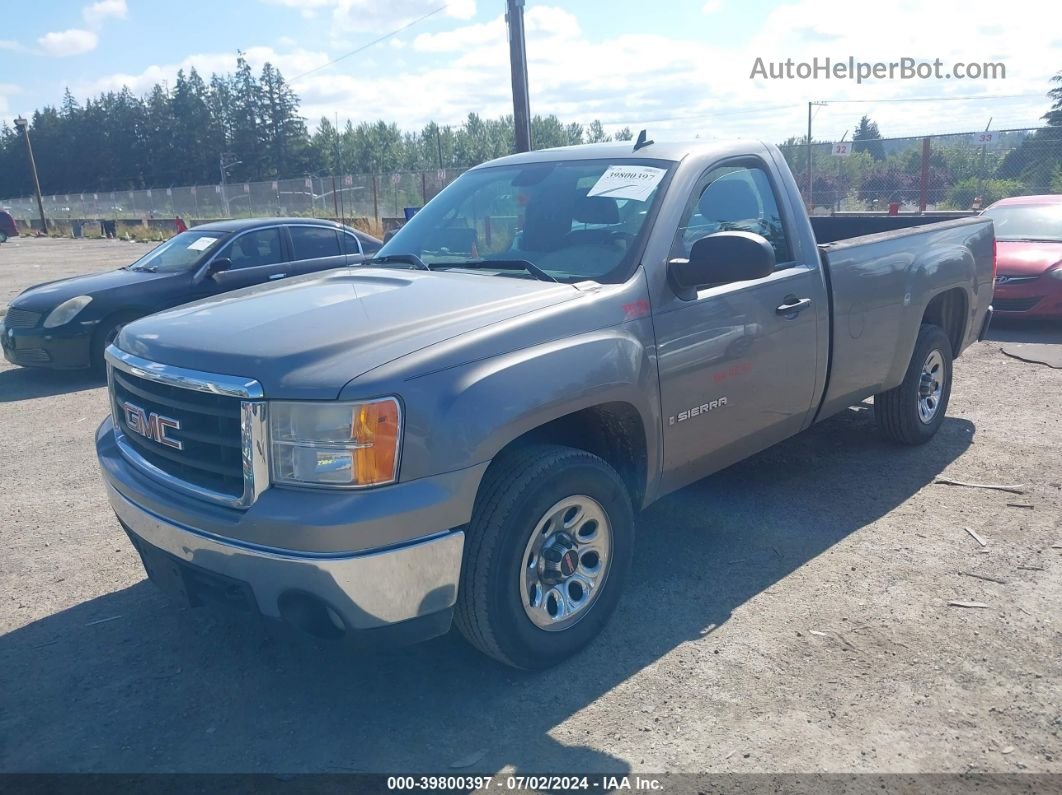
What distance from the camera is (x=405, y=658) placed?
350 cm

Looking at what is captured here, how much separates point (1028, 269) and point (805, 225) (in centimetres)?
641

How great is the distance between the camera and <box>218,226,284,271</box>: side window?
945 centimetres

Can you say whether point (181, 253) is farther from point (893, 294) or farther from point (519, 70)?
point (893, 294)

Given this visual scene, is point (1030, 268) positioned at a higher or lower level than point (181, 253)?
lower

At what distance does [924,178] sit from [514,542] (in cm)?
1728

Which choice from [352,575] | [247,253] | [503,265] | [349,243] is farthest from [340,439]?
[349,243]

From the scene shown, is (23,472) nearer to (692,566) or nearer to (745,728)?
(692,566)

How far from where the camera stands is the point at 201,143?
92125 millimetres

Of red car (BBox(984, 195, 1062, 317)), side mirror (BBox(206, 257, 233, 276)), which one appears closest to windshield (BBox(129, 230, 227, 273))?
side mirror (BBox(206, 257, 233, 276))

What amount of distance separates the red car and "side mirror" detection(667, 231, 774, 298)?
21.5ft

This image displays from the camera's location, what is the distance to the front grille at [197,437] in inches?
114

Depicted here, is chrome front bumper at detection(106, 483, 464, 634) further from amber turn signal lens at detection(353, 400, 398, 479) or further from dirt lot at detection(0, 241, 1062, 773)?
dirt lot at detection(0, 241, 1062, 773)

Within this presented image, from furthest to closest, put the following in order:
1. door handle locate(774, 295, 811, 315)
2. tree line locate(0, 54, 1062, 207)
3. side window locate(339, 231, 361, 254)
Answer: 1. tree line locate(0, 54, 1062, 207)
2. side window locate(339, 231, 361, 254)
3. door handle locate(774, 295, 811, 315)

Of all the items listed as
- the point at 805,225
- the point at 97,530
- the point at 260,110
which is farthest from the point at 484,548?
the point at 260,110
